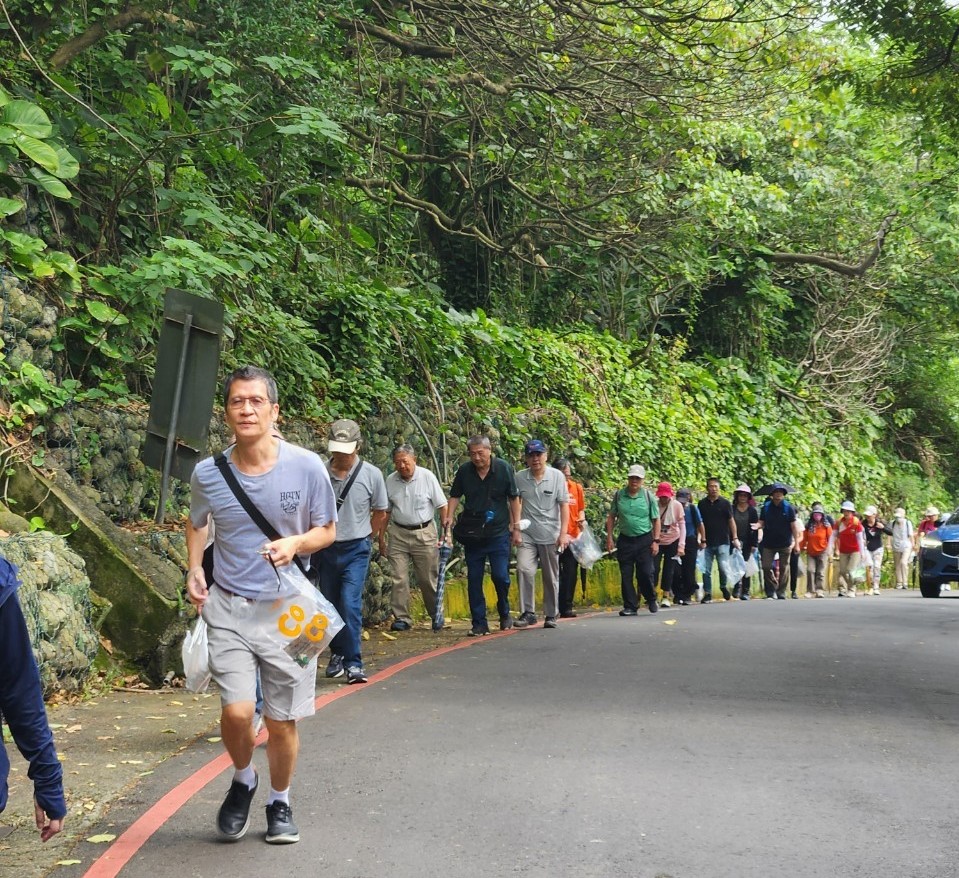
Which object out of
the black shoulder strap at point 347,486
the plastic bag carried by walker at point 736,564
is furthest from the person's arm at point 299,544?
the plastic bag carried by walker at point 736,564

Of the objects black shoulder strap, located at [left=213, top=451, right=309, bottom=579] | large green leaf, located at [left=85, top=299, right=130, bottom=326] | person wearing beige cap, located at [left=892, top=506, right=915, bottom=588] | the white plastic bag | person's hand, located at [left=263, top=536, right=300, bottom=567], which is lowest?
the white plastic bag

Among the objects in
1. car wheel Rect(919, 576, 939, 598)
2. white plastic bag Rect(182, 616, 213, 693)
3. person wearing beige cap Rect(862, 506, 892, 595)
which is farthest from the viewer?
person wearing beige cap Rect(862, 506, 892, 595)

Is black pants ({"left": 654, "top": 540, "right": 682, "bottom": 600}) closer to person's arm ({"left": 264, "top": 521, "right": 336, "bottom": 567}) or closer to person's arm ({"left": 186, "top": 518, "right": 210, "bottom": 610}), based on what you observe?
person's arm ({"left": 264, "top": 521, "right": 336, "bottom": 567})

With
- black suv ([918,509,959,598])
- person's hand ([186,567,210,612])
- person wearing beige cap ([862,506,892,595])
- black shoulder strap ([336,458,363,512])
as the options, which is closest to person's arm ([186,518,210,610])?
person's hand ([186,567,210,612])

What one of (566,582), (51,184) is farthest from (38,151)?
(566,582)

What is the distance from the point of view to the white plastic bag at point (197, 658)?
19.9 feet

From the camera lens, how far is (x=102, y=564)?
1070cm

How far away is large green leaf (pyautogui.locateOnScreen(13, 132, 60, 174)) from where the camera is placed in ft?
37.0

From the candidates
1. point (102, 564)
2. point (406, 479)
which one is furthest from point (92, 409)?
point (406, 479)

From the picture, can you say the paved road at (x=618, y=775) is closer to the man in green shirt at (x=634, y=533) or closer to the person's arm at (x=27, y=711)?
the person's arm at (x=27, y=711)

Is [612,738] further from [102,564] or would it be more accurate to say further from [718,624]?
[718,624]

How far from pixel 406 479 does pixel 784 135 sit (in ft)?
52.2

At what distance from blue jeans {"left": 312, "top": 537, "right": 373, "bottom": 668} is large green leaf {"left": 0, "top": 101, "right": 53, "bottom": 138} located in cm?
412

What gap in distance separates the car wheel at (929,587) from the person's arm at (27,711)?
24.7 meters
